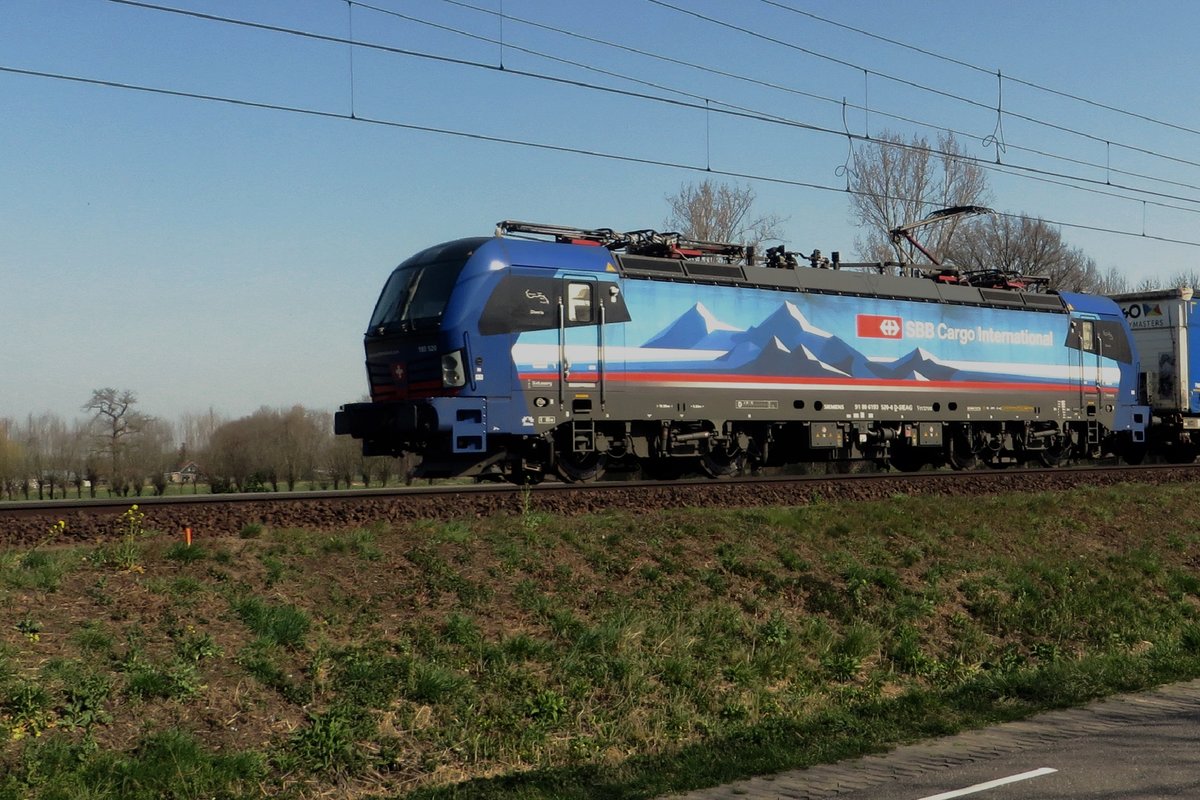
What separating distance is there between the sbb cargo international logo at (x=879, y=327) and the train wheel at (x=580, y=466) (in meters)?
6.13

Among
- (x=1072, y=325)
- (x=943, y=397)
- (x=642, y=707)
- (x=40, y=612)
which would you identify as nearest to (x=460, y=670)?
(x=642, y=707)

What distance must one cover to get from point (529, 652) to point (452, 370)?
8.07m

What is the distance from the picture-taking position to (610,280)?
18688 mm

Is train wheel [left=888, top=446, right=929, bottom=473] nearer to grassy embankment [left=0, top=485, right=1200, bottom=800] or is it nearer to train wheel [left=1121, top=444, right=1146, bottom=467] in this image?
train wheel [left=1121, top=444, right=1146, bottom=467]

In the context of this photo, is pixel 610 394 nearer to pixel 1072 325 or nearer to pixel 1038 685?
pixel 1038 685

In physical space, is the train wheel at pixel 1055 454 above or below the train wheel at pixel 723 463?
below

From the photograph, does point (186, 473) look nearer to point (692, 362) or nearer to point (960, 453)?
point (692, 362)

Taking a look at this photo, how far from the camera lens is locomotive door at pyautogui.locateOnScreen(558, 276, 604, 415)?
59.4 ft

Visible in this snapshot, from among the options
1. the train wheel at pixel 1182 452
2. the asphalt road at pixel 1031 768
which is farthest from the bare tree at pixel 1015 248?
the asphalt road at pixel 1031 768

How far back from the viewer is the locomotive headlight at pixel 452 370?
56.1 feet

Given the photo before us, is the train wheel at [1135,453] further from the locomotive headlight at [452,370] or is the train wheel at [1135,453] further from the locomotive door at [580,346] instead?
the locomotive headlight at [452,370]

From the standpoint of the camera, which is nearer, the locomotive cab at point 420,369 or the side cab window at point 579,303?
the locomotive cab at point 420,369

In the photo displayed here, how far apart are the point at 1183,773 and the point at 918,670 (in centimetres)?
393

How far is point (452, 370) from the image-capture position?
17141 millimetres
